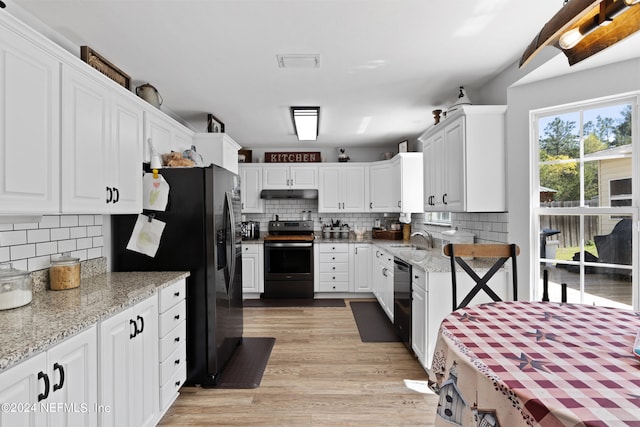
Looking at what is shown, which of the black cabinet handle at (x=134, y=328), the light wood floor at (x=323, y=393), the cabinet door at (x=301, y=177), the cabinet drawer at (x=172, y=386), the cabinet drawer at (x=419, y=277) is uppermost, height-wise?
the cabinet door at (x=301, y=177)

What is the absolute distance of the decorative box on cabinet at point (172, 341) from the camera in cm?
210

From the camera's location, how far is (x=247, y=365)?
290 cm

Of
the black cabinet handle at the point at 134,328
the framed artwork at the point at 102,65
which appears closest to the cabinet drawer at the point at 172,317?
the black cabinet handle at the point at 134,328

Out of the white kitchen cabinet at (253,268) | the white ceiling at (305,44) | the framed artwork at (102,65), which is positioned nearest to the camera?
the white ceiling at (305,44)

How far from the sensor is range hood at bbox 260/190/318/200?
18.1 ft

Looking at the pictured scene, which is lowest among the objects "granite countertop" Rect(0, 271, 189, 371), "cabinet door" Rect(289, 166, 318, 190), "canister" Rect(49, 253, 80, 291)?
"granite countertop" Rect(0, 271, 189, 371)

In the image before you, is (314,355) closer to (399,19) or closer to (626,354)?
(626,354)

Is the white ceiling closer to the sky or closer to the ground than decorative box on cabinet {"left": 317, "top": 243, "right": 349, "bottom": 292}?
closer to the sky

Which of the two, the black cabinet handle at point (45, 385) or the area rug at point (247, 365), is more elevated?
the black cabinet handle at point (45, 385)

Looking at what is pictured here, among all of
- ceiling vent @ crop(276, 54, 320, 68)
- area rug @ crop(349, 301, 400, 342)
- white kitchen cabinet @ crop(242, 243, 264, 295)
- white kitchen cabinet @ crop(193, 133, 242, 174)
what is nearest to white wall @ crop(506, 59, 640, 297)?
area rug @ crop(349, 301, 400, 342)

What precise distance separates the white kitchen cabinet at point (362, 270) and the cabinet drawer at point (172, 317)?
10.3 feet

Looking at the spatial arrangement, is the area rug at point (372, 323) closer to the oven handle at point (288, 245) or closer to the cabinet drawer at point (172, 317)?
the oven handle at point (288, 245)

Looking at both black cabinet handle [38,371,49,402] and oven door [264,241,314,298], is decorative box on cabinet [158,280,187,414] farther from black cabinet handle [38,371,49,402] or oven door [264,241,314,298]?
oven door [264,241,314,298]

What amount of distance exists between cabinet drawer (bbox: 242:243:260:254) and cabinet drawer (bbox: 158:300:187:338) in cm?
264
